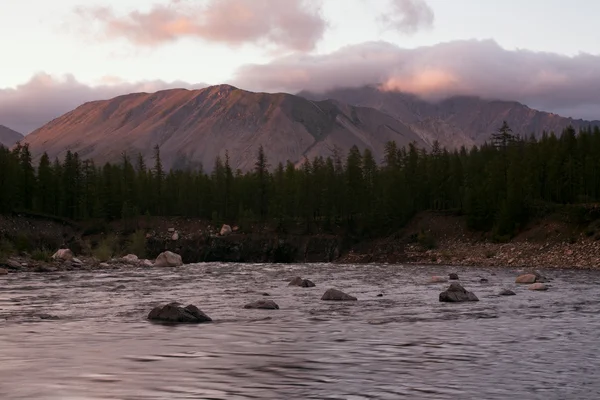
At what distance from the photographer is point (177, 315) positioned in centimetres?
3036

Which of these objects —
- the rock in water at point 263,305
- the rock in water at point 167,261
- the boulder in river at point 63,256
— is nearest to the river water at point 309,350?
the rock in water at point 263,305

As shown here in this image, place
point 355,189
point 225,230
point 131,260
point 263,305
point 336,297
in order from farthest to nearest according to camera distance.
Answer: point 355,189 → point 225,230 → point 131,260 → point 336,297 → point 263,305

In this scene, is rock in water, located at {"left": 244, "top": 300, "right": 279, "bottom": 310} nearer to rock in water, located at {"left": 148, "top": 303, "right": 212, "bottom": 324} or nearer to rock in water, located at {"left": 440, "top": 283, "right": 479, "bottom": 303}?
rock in water, located at {"left": 148, "top": 303, "right": 212, "bottom": 324}

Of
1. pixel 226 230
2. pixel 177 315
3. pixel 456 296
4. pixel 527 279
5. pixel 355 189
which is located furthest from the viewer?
pixel 355 189

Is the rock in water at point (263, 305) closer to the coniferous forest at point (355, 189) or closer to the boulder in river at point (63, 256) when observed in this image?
the boulder in river at point (63, 256)

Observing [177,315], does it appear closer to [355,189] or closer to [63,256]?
[63,256]

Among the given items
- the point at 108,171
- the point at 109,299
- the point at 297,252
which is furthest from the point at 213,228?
the point at 109,299

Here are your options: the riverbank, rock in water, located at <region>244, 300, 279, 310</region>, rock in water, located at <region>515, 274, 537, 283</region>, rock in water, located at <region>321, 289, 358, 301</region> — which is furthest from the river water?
the riverbank

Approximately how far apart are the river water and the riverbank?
50704 mm

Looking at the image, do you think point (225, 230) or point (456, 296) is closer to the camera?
point (456, 296)

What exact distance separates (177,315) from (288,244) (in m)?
109

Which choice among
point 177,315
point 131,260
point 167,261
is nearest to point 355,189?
point 167,261

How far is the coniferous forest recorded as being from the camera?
119938 mm

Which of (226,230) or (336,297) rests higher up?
(226,230)
